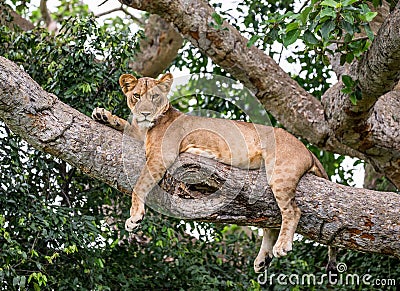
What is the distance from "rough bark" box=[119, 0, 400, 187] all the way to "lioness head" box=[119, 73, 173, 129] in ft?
3.38

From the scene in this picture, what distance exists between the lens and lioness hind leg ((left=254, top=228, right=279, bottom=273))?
3562 mm

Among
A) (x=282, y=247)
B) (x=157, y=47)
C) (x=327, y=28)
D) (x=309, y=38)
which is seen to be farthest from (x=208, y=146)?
(x=157, y=47)

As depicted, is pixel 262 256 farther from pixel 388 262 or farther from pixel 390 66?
pixel 388 262

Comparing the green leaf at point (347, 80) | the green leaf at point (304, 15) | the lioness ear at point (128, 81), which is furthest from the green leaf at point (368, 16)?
the lioness ear at point (128, 81)

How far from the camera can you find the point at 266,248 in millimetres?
3594

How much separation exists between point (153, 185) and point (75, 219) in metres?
1.28

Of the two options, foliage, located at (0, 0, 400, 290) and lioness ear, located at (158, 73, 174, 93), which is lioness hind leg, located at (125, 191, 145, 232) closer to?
lioness ear, located at (158, 73, 174, 93)

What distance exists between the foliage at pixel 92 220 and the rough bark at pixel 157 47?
69 centimetres

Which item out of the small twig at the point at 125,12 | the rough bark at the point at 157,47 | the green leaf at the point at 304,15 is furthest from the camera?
the small twig at the point at 125,12

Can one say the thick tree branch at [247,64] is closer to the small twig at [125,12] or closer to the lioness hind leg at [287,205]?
the lioness hind leg at [287,205]

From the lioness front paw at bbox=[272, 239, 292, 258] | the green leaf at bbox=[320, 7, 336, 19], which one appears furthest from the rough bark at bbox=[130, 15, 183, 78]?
the green leaf at bbox=[320, 7, 336, 19]

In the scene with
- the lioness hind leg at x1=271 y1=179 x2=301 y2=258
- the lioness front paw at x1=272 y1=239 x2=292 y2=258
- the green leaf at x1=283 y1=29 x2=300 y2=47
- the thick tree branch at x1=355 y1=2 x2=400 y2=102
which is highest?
the thick tree branch at x1=355 y1=2 x2=400 y2=102

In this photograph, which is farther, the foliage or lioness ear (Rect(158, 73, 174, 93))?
the foliage

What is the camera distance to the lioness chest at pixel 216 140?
10.8ft
